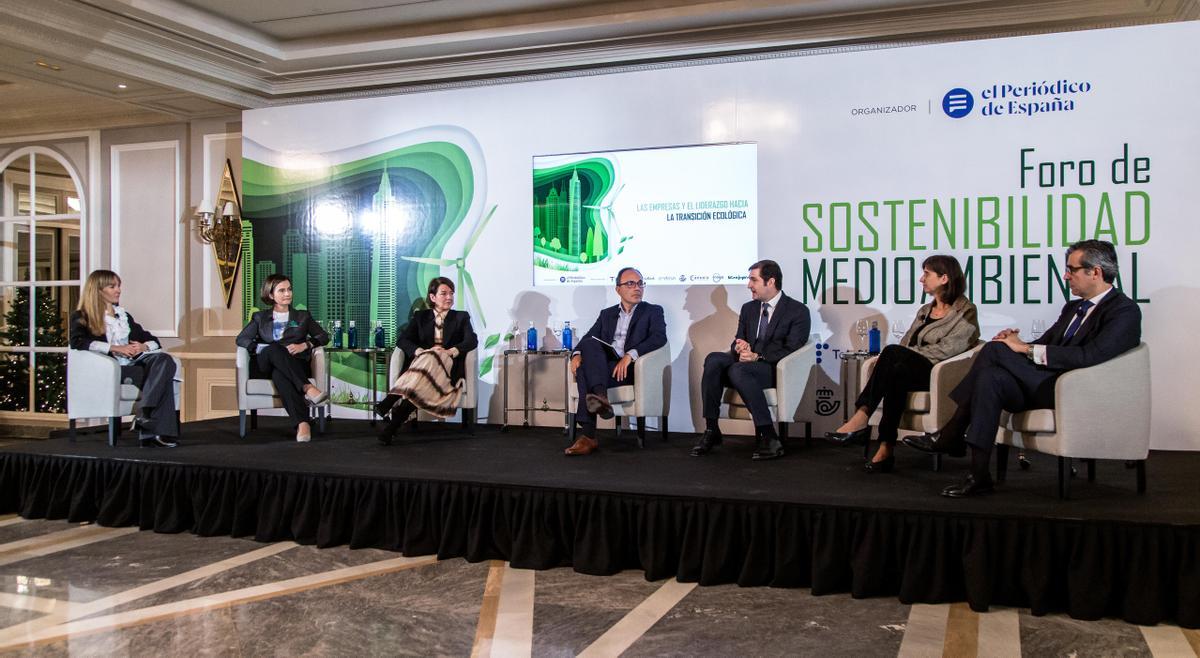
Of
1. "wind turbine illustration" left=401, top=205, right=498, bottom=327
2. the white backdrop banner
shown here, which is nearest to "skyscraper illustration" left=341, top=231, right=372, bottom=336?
"wind turbine illustration" left=401, top=205, right=498, bottom=327

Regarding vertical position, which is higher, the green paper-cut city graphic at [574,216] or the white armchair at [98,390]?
the green paper-cut city graphic at [574,216]

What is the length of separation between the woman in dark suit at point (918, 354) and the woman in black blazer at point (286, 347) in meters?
2.92

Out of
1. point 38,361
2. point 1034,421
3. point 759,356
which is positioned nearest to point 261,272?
point 38,361

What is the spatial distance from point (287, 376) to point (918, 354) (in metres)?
3.34

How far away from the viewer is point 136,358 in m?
4.66

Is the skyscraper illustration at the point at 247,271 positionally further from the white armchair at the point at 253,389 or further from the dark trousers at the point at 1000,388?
the dark trousers at the point at 1000,388

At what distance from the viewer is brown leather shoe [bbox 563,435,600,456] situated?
4296mm

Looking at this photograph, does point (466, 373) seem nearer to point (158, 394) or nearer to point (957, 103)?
point (158, 394)

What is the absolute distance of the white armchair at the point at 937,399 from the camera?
3.71m

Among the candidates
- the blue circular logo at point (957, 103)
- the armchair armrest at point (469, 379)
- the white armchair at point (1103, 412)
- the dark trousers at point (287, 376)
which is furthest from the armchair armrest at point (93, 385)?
the blue circular logo at point (957, 103)

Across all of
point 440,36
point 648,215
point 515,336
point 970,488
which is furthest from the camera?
point 515,336

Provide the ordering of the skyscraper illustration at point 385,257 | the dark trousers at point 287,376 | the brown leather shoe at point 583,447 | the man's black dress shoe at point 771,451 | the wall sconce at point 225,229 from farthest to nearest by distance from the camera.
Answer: the wall sconce at point 225,229 < the skyscraper illustration at point 385,257 < the dark trousers at point 287,376 < the brown leather shoe at point 583,447 < the man's black dress shoe at point 771,451

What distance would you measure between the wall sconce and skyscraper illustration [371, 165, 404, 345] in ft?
4.14

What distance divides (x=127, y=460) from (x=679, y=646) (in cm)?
307
